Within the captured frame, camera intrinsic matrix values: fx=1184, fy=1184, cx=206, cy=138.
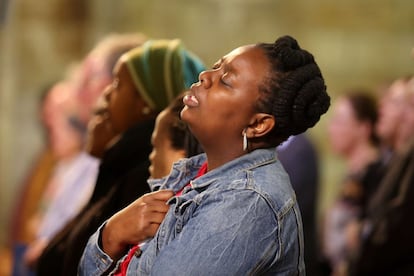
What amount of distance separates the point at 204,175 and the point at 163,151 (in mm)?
449

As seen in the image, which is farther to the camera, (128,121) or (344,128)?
(344,128)

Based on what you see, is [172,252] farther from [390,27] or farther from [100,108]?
[390,27]

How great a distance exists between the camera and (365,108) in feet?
21.1

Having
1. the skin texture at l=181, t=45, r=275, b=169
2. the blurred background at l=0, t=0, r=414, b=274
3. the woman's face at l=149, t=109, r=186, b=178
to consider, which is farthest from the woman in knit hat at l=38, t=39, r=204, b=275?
the blurred background at l=0, t=0, r=414, b=274

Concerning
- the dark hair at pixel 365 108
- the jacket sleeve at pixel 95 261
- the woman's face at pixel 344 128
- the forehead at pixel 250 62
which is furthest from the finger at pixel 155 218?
the woman's face at pixel 344 128

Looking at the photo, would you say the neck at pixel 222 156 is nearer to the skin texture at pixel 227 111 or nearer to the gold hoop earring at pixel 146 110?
the skin texture at pixel 227 111

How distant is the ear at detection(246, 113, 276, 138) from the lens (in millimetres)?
2576

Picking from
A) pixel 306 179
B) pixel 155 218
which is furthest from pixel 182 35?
pixel 155 218

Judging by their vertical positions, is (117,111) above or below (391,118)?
above

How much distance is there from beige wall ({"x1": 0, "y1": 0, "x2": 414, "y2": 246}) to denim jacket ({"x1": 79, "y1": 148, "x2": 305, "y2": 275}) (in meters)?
5.64

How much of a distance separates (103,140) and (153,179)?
0.65 m

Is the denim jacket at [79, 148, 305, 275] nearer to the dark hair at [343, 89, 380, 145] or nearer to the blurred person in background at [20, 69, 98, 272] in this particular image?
the blurred person in background at [20, 69, 98, 272]

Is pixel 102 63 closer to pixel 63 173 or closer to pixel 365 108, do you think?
pixel 63 173

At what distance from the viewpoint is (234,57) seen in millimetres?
2629
